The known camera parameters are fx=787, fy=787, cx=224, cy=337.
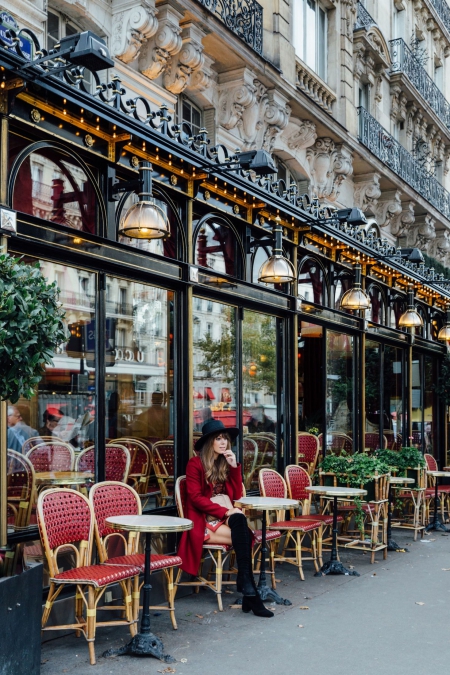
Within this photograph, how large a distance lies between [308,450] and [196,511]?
4542 mm

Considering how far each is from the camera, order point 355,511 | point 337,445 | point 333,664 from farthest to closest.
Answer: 1. point 337,445
2. point 355,511
3. point 333,664

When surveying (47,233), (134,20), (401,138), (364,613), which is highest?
(401,138)

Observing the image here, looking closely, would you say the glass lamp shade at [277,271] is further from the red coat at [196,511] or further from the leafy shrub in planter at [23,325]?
the leafy shrub in planter at [23,325]

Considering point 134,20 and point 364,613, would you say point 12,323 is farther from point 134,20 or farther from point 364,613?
point 134,20

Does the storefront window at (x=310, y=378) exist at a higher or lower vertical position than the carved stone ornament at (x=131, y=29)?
lower

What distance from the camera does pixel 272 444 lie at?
34.7ft

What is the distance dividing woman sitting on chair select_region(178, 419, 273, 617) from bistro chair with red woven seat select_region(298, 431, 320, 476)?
3.76 metres

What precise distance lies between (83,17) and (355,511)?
23.3ft

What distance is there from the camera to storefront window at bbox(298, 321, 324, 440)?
11337 mm

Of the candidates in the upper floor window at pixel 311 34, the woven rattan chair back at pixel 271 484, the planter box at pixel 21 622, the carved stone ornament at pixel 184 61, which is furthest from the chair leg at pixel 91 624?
the upper floor window at pixel 311 34

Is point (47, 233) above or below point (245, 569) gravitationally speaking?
above

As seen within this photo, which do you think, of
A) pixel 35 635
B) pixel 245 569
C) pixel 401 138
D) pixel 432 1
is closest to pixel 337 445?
pixel 245 569

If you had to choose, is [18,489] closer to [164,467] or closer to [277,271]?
[164,467]

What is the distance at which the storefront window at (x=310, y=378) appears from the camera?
11.3 m
